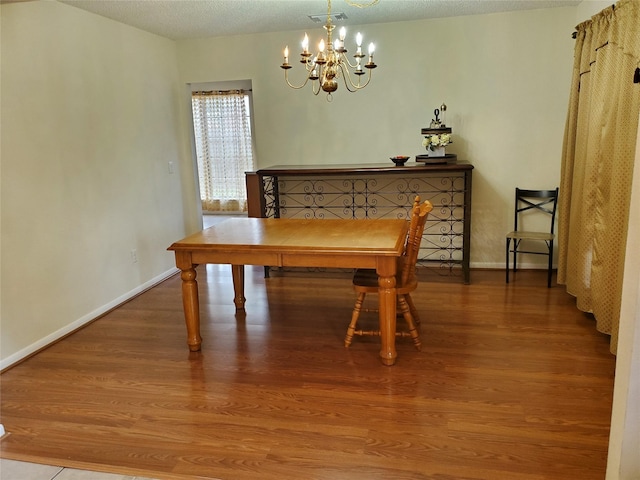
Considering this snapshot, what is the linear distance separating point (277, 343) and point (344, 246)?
0.91 m

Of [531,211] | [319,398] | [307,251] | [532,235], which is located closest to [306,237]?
[307,251]

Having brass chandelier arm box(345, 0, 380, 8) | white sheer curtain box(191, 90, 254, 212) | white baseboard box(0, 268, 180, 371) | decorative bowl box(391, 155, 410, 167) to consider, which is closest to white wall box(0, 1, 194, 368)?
white baseboard box(0, 268, 180, 371)

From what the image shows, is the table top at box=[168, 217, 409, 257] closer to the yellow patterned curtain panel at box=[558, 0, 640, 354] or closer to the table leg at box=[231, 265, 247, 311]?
the table leg at box=[231, 265, 247, 311]

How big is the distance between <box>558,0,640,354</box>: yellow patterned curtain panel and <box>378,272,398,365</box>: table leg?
1.26 metres

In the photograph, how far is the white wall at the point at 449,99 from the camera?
4.35 metres

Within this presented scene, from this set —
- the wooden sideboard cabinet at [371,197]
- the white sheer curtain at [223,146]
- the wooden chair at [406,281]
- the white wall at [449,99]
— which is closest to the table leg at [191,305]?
the wooden chair at [406,281]

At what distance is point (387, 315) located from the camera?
111 inches

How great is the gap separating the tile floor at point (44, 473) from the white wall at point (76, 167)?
1101 mm

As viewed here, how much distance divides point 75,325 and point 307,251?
2.02 m

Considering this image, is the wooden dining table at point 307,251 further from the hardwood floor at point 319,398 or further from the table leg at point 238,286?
the table leg at point 238,286

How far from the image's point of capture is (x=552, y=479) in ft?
6.28

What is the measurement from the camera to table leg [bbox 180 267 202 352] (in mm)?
3039

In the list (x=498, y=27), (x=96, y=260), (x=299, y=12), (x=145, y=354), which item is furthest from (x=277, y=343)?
(x=498, y=27)

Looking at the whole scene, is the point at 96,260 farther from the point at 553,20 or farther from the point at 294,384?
the point at 553,20
